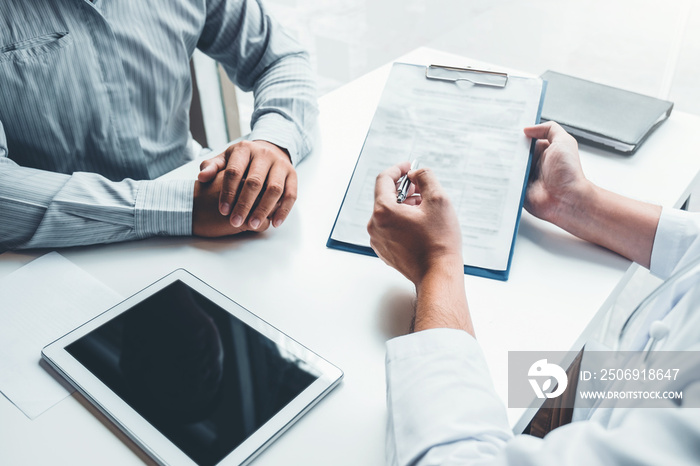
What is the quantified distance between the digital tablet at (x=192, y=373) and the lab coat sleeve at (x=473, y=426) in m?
0.09

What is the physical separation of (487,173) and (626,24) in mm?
1320

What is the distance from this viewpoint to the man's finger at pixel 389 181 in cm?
75

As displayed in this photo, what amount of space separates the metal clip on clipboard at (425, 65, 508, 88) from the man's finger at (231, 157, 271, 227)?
35 cm

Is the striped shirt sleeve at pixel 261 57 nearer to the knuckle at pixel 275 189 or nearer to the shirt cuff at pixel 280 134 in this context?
the shirt cuff at pixel 280 134

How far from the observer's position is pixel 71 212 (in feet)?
2.53

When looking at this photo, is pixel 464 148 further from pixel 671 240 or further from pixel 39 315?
pixel 39 315

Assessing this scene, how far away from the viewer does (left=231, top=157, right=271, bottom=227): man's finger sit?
2.58 feet

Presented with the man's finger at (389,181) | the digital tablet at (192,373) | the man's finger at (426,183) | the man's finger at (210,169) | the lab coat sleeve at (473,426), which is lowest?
the digital tablet at (192,373)

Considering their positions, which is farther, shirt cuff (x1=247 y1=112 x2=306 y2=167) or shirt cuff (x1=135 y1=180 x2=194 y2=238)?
shirt cuff (x1=247 y1=112 x2=306 y2=167)

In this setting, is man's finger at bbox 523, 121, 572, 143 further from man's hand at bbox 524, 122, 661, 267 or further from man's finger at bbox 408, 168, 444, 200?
man's finger at bbox 408, 168, 444, 200

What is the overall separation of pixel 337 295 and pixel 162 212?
30 cm

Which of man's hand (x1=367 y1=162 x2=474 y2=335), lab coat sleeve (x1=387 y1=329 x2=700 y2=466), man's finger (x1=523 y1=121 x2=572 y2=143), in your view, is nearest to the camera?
lab coat sleeve (x1=387 y1=329 x2=700 y2=466)

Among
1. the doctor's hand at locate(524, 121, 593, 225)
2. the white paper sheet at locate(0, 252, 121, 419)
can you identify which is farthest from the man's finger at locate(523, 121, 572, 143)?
the white paper sheet at locate(0, 252, 121, 419)

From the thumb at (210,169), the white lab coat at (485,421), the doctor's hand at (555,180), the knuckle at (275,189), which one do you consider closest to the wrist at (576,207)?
the doctor's hand at (555,180)
